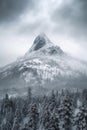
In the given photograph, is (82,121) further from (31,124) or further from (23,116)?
(23,116)

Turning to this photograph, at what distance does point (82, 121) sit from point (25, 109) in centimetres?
9005

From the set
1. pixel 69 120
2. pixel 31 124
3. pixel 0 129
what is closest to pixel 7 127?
pixel 0 129

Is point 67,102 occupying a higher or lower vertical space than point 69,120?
higher

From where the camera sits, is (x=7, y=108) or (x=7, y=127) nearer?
(x=7, y=127)

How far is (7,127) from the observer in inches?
4998

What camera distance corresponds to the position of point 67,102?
69062mm

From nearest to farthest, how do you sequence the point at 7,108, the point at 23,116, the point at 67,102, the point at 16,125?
the point at 67,102, the point at 16,125, the point at 23,116, the point at 7,108

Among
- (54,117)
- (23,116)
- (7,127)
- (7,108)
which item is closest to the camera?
(54,117)

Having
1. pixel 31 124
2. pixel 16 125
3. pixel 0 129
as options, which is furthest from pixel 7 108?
pixel 31 124

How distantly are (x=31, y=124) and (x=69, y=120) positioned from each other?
39.0 feet

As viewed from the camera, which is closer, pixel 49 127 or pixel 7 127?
pixel 49 127

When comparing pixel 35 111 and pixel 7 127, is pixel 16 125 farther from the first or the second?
pixel 35 111

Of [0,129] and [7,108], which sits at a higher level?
[7,108]

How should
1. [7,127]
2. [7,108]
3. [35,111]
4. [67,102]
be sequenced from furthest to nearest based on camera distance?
[7,108], [7,127], [35,111], [67,102]
